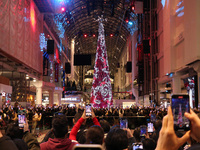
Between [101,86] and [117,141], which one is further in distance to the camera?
[101,86]

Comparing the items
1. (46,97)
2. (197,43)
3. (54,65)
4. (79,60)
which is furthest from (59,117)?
(46,97)

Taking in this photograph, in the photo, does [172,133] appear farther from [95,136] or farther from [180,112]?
[95,136]

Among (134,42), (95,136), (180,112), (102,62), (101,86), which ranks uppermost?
(134,42)

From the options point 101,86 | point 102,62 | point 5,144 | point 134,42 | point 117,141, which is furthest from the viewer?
point 134,42

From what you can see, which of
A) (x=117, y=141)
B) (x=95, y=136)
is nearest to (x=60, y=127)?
(x=95, y=136)

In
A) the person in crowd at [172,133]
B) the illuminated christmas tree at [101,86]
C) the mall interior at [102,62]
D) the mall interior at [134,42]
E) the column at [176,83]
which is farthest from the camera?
the illuminated christmas tree at [101,86]

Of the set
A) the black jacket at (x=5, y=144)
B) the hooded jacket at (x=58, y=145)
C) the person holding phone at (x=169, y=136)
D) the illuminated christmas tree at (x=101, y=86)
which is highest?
the illuminated christmas tree at (x=101, y=86)

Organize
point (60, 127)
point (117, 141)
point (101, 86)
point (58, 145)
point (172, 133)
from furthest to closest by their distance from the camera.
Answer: point (101, 86), point (60, 127), point (58, 145), point (117, 141), point (172, 133)

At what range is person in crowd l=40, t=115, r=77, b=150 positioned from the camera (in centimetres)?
272

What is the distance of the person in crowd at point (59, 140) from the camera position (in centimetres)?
272

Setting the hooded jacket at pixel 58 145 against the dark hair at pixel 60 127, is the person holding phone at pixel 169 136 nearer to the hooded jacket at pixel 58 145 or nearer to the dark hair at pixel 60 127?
the hooded jacket at pixel 58 145

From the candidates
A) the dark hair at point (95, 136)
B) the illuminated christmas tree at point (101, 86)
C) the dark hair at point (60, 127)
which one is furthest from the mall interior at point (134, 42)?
the dark hair at point (95, 136)

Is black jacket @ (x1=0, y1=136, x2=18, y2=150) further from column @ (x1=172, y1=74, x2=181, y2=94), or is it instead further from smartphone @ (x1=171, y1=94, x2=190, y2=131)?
column @ (x1=172, y1=74, x2=181, y2=94)

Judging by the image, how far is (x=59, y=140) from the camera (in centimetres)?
278
